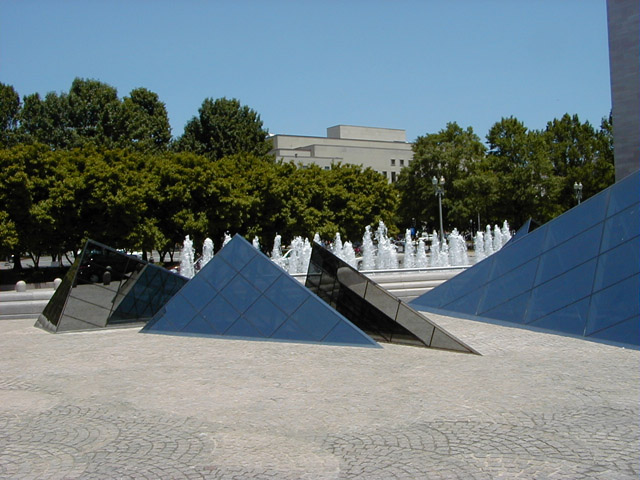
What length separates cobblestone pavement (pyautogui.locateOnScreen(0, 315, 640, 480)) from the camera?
559 cm

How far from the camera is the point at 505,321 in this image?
12859 mm

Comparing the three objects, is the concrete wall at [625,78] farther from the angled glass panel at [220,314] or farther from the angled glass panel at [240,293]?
the angled glass panel at [220,314]

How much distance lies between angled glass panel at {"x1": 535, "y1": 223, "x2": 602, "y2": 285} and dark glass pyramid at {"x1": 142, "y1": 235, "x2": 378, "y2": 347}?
3935mm

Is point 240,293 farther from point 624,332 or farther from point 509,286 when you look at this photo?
point 624,332

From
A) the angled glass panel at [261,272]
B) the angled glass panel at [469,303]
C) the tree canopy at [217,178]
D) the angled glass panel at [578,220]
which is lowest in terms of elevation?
the angled glass panel at [469,303]

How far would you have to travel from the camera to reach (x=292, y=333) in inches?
469

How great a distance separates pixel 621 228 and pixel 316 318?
5819 millimetres

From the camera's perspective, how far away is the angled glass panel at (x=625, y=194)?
11539 mm

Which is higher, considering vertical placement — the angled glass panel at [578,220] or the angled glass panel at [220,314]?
the angled glass panel at [578,220]

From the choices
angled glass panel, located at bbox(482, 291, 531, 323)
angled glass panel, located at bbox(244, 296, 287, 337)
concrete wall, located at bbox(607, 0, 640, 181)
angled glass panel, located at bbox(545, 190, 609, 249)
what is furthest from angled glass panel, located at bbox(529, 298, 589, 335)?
concrete wall, located at bbox(607, 0, 640, 181)

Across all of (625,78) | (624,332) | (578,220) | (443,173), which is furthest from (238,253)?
(443,173)

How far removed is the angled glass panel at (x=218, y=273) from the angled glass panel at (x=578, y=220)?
21.4 feet

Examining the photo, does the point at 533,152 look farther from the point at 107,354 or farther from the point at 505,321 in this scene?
the point at 107,354

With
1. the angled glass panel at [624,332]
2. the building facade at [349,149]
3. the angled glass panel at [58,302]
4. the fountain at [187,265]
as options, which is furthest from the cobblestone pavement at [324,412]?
the building facade at [349,149]
